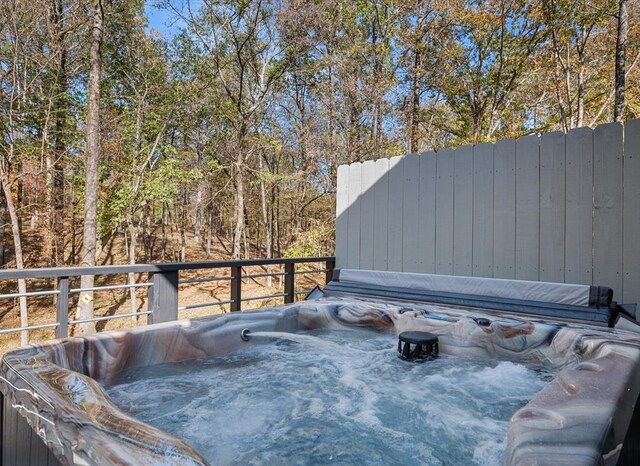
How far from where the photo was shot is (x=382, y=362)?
2045 millimetres

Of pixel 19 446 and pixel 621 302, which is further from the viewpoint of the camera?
pixel 621 302

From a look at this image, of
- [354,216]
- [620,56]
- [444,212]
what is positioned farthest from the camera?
[620,56]

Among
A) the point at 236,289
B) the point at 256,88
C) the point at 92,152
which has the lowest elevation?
the point at 236,289

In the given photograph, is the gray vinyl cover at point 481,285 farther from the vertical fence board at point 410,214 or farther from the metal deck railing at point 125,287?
the metal deck railing at point 125,287

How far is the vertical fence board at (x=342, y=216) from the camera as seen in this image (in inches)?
133

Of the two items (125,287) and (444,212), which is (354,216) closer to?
(444,212)

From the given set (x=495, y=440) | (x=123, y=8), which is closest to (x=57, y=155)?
(x=123, y=8)

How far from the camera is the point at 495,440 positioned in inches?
51.5

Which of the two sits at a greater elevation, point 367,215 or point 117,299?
point 367,215

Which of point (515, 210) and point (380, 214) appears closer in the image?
point (515, 210)

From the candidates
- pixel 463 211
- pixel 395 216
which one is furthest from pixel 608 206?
pixel 395 216

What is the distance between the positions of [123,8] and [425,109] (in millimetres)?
5709

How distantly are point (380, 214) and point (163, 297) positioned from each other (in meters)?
1.73

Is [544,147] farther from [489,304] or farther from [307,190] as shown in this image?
[307,190]
